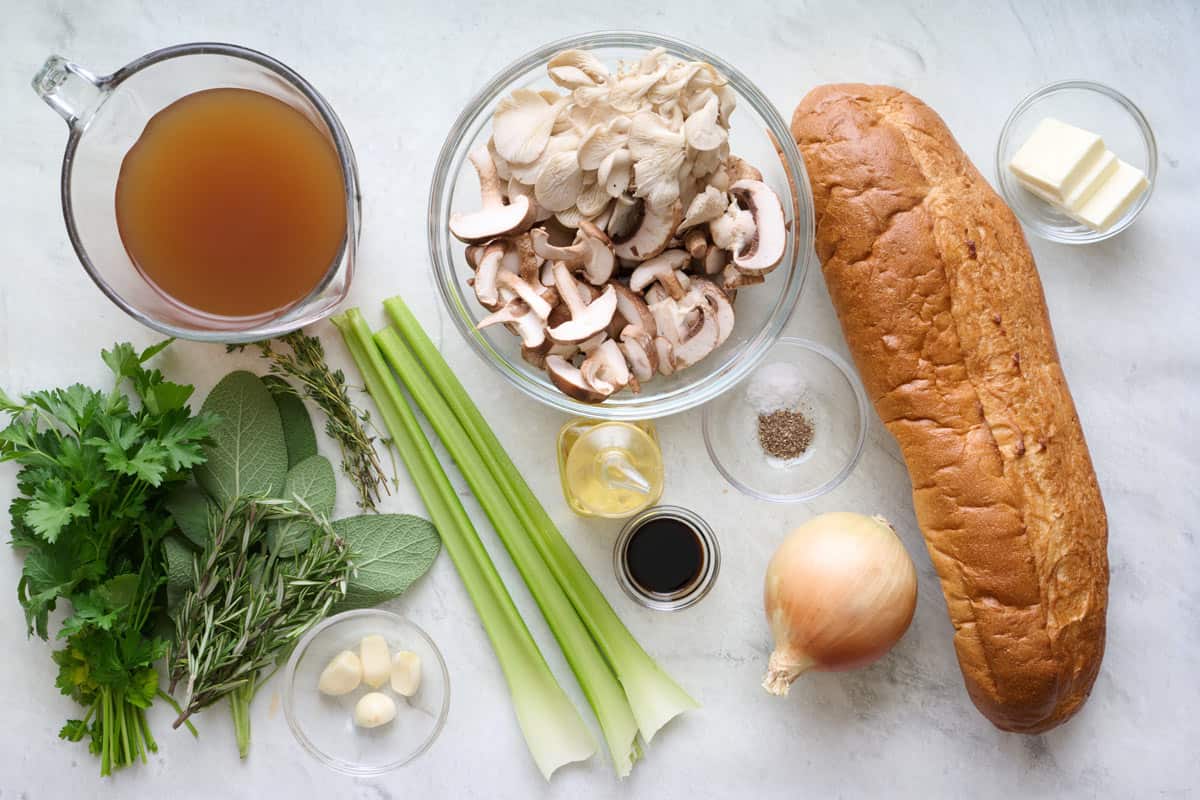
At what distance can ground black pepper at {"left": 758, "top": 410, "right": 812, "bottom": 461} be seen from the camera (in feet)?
6.14

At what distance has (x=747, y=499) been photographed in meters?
1.85

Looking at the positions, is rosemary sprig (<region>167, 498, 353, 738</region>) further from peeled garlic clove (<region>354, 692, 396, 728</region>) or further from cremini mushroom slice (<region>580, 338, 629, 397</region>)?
cremini mushroom slice (<region>580, 338, 629, 397</region>)

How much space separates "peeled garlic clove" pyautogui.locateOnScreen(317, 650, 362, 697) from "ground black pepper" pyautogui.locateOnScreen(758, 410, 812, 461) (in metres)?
0.96

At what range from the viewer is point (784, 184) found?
1.71 m

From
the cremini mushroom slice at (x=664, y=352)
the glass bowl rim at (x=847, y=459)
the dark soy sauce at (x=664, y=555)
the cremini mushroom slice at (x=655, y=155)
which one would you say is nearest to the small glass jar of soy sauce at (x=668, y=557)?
the dark soy sauce at (x=664, y=555)

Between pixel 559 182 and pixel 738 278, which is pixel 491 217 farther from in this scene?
pixel 738 278

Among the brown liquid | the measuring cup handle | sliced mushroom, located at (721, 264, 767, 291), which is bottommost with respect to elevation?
sliced mushroom, located at (721, 264, 767, 291)

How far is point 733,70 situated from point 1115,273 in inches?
36.6

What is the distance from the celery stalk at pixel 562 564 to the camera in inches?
70.7

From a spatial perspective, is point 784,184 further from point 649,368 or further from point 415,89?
point 415,89

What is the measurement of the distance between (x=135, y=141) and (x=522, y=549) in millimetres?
1056

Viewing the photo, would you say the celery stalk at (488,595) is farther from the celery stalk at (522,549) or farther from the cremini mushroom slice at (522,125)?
the cremini mushroom slice at (522,125)

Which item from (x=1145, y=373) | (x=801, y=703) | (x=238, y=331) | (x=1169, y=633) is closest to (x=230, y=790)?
(x=238, y=331)

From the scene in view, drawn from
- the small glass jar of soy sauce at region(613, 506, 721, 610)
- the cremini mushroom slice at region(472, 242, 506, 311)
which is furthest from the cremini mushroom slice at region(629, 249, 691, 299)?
the small glass jar of soy sauce at region(613, 506, 721, 610)
